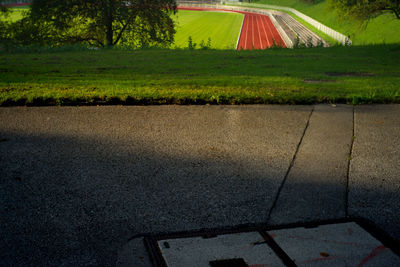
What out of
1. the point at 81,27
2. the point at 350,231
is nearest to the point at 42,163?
the point at 350,231

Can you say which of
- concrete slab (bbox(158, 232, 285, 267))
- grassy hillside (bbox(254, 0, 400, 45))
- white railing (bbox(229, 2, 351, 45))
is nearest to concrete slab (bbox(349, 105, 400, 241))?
concrete slab (bbox(158, 232, 285, 267))

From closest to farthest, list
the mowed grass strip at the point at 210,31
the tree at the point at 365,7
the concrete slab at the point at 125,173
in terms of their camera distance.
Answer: the concrete slab at the point at 125,173, the tree at the point at 365,7, the mowed grass strip at the point at 210,31

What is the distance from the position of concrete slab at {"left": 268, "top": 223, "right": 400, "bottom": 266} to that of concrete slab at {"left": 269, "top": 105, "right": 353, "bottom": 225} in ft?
0.67

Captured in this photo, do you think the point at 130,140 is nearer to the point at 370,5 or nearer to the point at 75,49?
the point at 75,49

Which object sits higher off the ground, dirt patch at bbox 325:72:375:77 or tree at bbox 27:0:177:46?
tree at bbox 27:0:177:46

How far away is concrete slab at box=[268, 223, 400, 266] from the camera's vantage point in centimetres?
275

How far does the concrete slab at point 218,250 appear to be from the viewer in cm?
274

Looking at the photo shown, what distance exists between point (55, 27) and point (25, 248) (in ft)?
86.3

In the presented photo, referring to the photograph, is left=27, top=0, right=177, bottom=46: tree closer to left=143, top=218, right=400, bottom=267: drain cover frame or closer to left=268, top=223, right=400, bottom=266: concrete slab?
left=143, top=218, right=400, bottom=267: drain cover frame

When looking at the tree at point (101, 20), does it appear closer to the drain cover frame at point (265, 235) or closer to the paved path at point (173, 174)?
the paved path at point (173, 174)

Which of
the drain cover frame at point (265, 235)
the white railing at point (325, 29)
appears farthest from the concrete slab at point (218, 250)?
the white railing at point (325, 29)

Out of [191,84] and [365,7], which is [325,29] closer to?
[365,7]

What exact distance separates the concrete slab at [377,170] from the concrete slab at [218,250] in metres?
1.06

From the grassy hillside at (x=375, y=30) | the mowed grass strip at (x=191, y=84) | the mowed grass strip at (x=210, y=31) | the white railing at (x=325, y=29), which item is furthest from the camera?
the mowed grass strip at (x=210, y=31)
